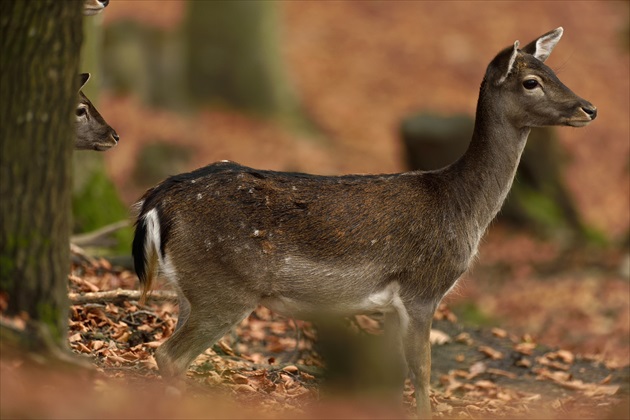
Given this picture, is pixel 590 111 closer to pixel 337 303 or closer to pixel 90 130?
pixel 337 303

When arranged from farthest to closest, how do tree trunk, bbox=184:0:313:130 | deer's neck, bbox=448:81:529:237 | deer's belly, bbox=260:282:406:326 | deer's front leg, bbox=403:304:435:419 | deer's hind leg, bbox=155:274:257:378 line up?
tree trunk, bbox=184:0:313:130 → deer's neck, bbox=448:81:529:237 → deer's front leg, bbox=403:304:435:419 → deer's belly, bbox=260:282:406:326 → deer's hind leg, bbox=155:274:257:378

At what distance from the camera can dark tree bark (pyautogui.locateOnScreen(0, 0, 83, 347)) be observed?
5387 mm

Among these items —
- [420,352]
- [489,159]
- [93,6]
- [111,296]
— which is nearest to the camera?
[420,352]

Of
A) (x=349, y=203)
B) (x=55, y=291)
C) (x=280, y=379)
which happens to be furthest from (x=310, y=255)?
(x=55, y=291)

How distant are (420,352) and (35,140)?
115 inches

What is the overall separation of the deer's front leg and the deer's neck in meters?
0.79

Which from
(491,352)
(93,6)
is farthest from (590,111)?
(93,6)

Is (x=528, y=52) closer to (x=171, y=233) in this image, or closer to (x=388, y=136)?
(x=171, y=233)

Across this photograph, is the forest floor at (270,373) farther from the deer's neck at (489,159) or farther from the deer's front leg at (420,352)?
the deer's neck at (489,159)

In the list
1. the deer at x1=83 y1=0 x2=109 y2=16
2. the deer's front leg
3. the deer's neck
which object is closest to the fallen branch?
the deer's front leg

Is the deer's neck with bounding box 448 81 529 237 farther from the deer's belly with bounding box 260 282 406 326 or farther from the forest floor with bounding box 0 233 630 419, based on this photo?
the forest floor with bounding box 0 233 630 419

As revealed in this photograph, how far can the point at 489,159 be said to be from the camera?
739cm

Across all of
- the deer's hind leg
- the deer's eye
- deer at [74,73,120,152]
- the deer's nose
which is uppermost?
the deer's eye

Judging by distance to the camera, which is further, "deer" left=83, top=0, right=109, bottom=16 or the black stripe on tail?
"deer" left=83, top=0, right=109, bottom=16
